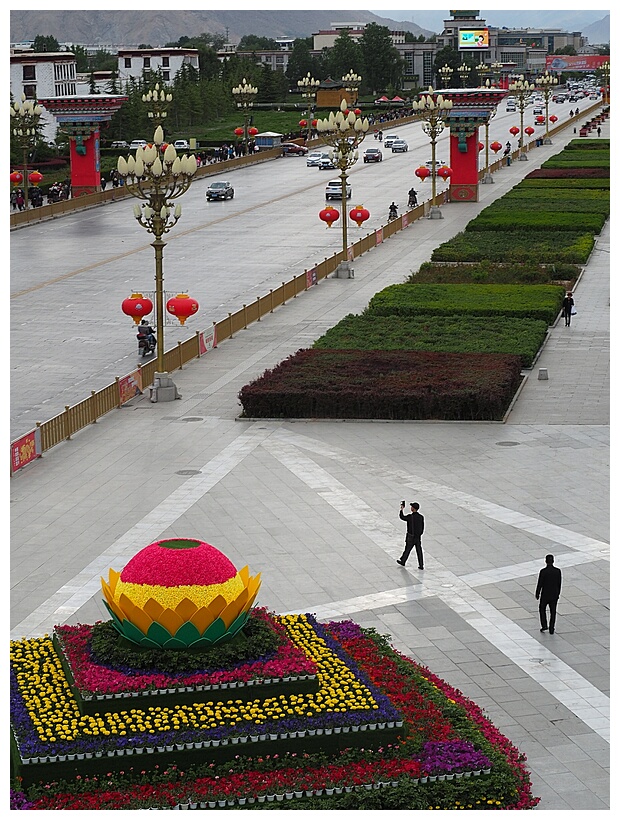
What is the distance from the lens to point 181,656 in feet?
44.8

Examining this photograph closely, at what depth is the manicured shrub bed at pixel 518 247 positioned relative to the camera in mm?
47844

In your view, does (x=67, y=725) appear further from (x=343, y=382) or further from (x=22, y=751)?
(x=343, y=382)

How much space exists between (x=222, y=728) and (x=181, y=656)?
1.04 meters

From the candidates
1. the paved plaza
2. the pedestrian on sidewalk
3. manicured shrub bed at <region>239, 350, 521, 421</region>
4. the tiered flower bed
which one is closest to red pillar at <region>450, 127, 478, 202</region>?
the pedestrian on sidewalk

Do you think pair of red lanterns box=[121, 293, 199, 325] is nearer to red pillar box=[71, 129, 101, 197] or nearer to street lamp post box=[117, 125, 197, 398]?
street lamp post box=[117, 125, 197, 398]

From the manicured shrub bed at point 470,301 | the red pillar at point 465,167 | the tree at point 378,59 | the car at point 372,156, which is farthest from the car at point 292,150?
the tree at point 378,59

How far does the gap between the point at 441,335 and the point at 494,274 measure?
1070cm

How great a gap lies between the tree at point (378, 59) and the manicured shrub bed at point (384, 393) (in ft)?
458

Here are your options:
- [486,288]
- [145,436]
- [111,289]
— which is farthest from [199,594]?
[111,289]

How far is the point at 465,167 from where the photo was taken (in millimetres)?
68000

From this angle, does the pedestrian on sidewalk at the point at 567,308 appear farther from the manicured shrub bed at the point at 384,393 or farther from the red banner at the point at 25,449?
the red banner at the point at 25,449

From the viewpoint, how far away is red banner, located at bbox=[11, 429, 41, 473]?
2466 centimetres

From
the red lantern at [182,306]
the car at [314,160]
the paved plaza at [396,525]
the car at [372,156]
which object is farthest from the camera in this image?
the car at [372,156]

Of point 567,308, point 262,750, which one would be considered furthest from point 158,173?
point 262,750
